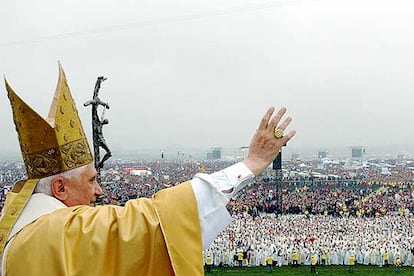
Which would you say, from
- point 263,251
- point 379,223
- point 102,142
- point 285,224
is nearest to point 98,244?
point 102,142

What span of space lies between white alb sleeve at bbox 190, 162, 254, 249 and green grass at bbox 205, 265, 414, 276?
11947 millimetres

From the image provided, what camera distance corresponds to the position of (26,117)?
1.91 meters

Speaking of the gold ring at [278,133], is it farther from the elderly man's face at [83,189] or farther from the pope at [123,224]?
the elderly man's face at [83,189]

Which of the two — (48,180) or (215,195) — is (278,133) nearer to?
(215,195)

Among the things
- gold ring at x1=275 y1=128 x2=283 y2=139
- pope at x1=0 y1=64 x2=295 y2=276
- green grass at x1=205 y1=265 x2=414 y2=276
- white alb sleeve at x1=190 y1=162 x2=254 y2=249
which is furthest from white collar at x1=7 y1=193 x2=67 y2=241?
green grass at x1=205 y1=265 x2=414 y2=276

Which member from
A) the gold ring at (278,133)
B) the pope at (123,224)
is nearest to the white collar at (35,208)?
the pope at (123,224)

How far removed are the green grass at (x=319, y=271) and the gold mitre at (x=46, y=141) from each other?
11.8 m

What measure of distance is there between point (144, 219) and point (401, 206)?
2517 cm

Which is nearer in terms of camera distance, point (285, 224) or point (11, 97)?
point (11, 97)

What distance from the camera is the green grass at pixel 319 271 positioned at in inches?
528

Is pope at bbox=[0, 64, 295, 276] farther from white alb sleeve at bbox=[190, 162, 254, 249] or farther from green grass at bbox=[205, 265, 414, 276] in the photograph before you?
green grass at bbox=[205, 265, 414, 276]

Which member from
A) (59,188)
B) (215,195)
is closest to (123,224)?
(215,195)

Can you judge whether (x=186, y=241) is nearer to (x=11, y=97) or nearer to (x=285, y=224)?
(x=11, y=97)

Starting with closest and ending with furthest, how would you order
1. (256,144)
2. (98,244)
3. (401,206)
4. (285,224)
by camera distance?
(98,244), (256,144), (285,224), (401,206)
